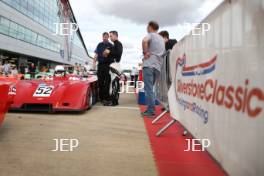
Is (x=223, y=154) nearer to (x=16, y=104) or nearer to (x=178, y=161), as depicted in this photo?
(x=178, y=161)

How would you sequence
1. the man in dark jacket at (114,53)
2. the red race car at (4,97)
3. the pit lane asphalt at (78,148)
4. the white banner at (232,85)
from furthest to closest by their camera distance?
the man in dark jacket at (114,53), the red race car at (4,97), the pit lane asphalt at (78,148), the white banner at (232,85)

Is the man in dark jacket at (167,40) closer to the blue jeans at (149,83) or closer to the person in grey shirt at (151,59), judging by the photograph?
the person in grey shirt at (151,59)

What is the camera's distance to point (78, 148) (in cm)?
368

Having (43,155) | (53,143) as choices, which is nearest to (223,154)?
(43,155)

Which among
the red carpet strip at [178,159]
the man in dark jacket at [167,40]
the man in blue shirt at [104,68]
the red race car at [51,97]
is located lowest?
the red carpet strip at [178,159]

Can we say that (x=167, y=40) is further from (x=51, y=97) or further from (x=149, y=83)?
(x=51, y=97)

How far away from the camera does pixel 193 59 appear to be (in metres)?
3.07

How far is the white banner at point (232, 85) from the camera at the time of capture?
5.64ft

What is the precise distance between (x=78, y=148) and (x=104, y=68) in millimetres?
4315

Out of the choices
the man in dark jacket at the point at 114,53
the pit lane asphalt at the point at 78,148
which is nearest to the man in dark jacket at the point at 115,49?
the man in dark jacket at the point at 114,53

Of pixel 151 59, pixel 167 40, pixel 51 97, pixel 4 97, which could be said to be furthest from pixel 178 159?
pixel 167 40

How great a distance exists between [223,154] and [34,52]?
53362 mm

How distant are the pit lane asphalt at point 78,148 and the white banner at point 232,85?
0.77 metres

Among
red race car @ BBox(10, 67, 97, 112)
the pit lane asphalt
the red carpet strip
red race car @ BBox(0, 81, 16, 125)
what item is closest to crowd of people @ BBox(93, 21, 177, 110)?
the pit lane asphalt
